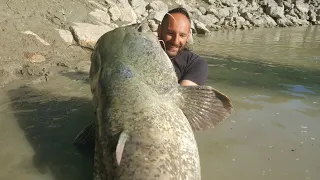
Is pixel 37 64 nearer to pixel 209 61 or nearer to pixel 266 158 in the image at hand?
pixel 209 61

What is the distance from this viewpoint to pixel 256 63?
292 inches

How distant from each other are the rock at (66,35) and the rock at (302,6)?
15.9m

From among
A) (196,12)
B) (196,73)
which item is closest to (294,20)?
(196,12)

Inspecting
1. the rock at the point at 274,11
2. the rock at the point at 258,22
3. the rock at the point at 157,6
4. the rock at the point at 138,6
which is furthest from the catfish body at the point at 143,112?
the rock at the point at 274,11

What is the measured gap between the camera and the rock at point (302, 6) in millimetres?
19425

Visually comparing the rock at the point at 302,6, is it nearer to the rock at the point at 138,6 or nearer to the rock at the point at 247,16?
the rock at the point at 247,16

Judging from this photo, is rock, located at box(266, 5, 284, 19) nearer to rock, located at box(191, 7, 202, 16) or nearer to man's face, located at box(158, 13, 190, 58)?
rock, located at box(191, 7, 202, 16)

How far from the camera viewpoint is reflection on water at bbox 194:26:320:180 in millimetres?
2924

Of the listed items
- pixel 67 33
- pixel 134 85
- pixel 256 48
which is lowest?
pixel 256 48

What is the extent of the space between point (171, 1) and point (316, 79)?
9194 millimetres

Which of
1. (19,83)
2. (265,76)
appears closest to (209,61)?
(265,76)

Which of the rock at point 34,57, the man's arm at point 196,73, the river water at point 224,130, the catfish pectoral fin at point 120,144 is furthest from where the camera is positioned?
the rock at point 34,57

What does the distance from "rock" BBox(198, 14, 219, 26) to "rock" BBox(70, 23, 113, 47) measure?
6.99 meters

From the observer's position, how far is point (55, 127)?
11.7 feet
